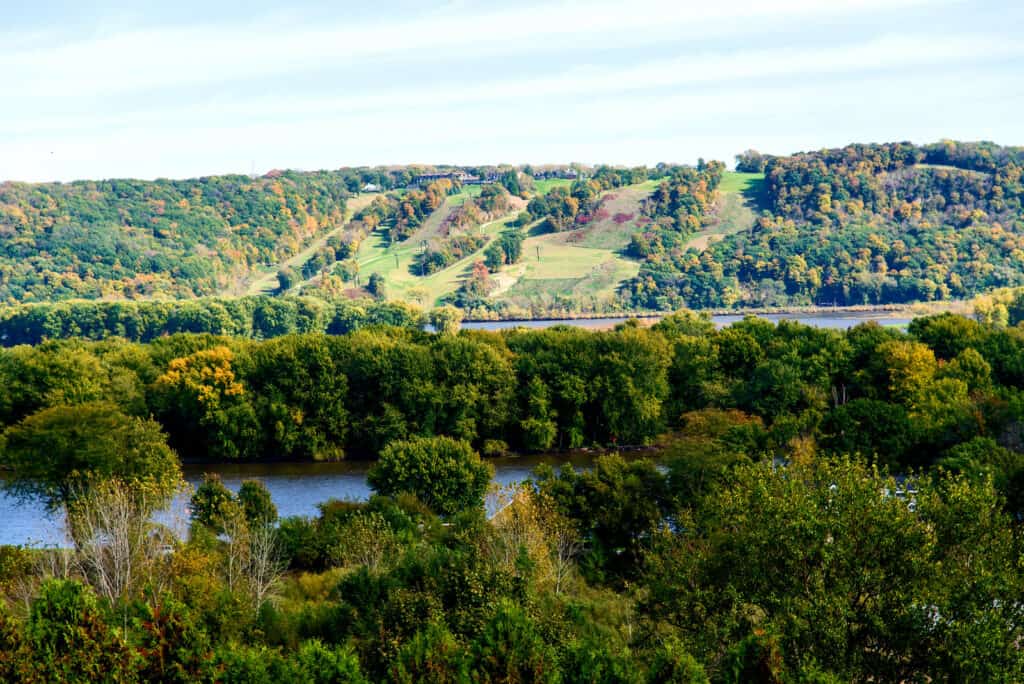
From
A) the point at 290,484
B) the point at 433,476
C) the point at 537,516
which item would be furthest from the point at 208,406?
the point at 537,516

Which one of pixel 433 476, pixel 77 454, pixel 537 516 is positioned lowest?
pixel 433 476

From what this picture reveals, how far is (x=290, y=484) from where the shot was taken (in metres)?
70.8

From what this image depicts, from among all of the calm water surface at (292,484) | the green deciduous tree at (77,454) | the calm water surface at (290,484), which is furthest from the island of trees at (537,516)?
the calm water surface at (292,484)

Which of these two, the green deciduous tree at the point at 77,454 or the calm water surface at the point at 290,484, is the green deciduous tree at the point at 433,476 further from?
the green deciduous tree at the point at 77,454

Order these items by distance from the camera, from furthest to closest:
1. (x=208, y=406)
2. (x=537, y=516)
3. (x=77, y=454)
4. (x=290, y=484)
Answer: (x=208, y=406) < (x=290, y=484) < (x=77, y=454) < (x=537, y=516)

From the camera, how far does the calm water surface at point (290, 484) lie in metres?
55.5

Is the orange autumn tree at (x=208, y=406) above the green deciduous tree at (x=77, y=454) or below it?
below

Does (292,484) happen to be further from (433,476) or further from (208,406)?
(433,476)

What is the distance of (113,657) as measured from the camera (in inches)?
1051

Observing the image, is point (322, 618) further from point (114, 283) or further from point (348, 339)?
point (114, 283)

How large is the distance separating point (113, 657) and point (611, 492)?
2362cm

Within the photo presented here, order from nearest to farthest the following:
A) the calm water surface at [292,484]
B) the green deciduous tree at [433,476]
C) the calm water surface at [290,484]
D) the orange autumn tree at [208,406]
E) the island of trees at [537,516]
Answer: the island of trees at [537,516]
the green deciduous tree at [433,476]
the calm water surface at [290,484]
the calm water surface at [292,484]
the orange autumn tree at [208,406]

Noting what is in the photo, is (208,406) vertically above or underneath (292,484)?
above

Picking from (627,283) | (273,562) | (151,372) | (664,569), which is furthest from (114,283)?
(664,569)
